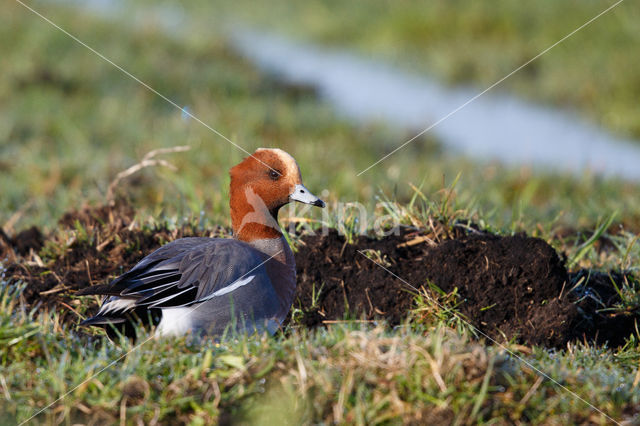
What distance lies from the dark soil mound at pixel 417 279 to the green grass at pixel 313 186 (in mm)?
117

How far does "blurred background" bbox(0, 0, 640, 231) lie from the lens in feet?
21.8

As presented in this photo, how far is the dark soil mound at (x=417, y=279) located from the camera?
3.67 metres

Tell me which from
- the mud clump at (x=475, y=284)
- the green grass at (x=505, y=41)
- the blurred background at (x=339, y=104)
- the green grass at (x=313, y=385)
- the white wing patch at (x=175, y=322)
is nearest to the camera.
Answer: the green grass at (x=313, y=385)

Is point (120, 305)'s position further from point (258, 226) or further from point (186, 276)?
point (258, 226)

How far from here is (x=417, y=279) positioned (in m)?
3.80

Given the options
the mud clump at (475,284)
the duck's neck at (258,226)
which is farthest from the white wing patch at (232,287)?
the mud clump at (475,284)

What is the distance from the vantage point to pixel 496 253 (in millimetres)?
3781

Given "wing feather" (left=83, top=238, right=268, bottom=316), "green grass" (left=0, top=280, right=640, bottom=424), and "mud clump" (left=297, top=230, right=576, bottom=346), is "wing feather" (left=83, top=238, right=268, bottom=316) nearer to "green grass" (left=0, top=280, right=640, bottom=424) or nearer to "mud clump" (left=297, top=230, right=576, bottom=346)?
"green grass" (left=0, top=280, right=640, bottom=424)

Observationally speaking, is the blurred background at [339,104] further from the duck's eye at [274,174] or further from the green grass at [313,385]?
the green grass at [313,385]

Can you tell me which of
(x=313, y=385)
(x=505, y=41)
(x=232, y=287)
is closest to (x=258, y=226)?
(x=232, y=287)

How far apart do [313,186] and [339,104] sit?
375 cm

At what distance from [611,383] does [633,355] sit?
0.62m

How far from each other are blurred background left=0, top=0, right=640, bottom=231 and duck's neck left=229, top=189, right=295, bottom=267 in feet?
4.01

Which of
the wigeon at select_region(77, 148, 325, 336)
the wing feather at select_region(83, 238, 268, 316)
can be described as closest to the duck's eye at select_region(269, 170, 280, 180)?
the wigeon at select_region(77, 148, 325, 336)
